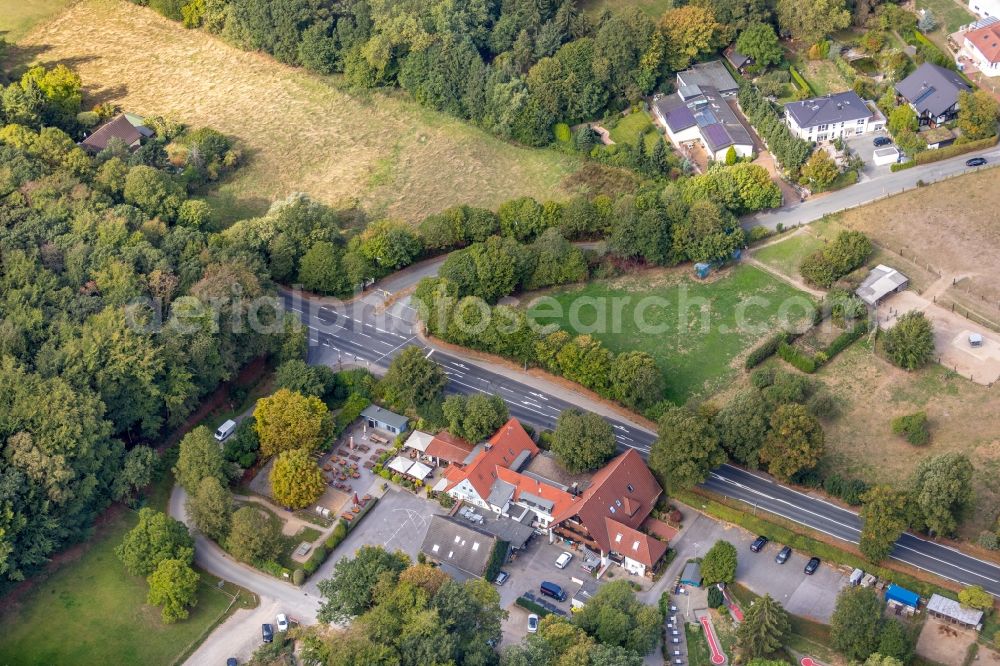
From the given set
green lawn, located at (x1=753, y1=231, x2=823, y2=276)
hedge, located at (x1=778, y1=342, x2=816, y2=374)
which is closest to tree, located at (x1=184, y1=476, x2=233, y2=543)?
hedge, located at (x1=778, y1=342, x2=816, y2=374)

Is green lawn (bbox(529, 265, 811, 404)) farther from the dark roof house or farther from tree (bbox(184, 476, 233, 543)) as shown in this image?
tree (bbox(184, 476, 233, 543))

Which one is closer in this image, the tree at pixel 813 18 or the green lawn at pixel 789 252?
the green lawn at pixel 789 252

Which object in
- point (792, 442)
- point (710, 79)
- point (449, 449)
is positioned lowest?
point (449, 449)

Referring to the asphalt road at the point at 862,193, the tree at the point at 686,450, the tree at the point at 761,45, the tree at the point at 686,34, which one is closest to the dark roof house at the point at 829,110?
the asphalt road at the point at 862,193

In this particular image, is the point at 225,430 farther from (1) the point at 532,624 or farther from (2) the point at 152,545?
(1) the point at 532,624

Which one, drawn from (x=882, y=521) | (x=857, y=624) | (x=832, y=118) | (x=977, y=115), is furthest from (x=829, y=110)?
(x=857, y=624)

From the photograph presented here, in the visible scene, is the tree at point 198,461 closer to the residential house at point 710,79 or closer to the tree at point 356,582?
the tree at point 356,582
